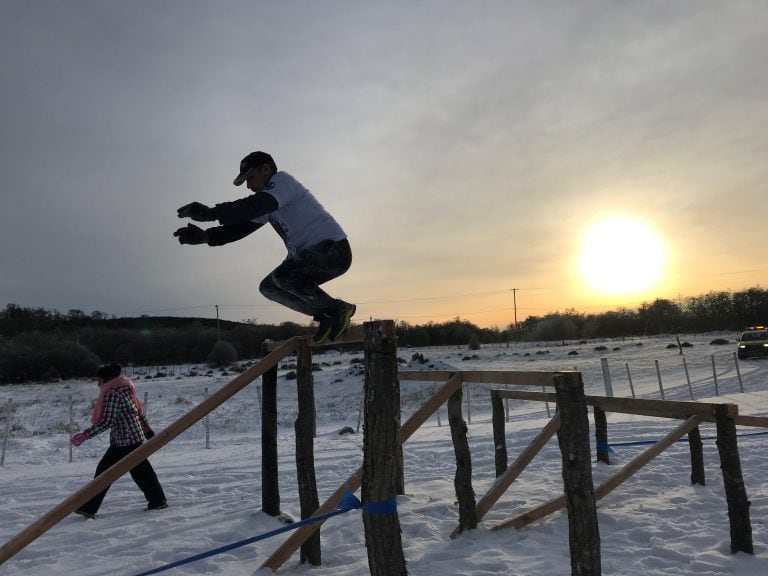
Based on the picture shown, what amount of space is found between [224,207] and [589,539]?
9.77ft

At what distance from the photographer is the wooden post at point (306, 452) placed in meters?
4.62

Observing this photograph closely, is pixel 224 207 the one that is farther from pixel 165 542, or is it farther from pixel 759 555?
pixel 759 555

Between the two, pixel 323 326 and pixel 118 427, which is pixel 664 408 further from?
pixel 118 427

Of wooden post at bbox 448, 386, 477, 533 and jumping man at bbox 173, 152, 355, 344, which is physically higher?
jumping man at bbox 173, 152, 355, 344

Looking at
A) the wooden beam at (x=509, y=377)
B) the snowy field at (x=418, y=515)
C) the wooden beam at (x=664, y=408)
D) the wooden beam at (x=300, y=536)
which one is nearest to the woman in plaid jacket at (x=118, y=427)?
the snowy field at (x=418, y=515)

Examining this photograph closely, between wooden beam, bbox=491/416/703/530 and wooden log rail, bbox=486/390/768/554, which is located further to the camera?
wooden beam, bbox=491/416/703/530

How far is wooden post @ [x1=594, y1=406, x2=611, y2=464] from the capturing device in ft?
25.6

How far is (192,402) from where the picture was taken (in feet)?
89.7

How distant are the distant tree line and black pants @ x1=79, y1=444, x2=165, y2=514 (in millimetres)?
38790

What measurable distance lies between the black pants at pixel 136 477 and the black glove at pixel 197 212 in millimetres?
4263

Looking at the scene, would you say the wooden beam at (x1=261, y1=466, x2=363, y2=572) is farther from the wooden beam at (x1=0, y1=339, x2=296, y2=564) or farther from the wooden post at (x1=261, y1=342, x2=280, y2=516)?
the wooden post at (x1=261, y1=342, x2=280, y2=516)

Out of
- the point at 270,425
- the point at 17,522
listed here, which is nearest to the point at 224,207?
the point at 270,425

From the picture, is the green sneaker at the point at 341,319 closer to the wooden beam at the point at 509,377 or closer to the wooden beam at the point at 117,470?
the wooden beam at the point at 117,470

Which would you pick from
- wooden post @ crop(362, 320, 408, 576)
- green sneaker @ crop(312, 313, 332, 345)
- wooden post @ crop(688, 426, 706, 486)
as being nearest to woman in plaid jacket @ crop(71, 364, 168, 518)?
green sneaker @ crop(312, 313, 332, 345)
